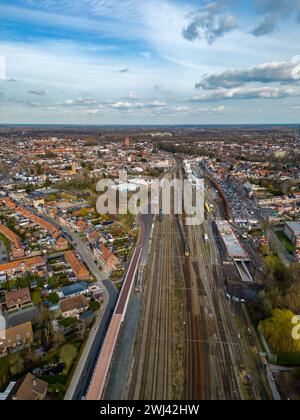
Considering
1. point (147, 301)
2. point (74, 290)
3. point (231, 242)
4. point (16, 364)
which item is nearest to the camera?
point (16, 364)

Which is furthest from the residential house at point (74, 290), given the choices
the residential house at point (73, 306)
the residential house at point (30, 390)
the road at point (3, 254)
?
the road at point (3, 254)

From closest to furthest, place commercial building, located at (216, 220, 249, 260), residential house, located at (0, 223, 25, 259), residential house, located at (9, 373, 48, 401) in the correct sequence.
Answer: residential house, located at (9, 373, 48, 401)
commercial building, located at (216, 220, 249, 260)
residential house, located at (0, 223, 25, 259)

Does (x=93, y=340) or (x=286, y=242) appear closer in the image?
(x=93, y=340)

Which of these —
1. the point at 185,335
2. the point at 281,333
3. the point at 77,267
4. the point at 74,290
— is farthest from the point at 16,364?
the point at 281,333

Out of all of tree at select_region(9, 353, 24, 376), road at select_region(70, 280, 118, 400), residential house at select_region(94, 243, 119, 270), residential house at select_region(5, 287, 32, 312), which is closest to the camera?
road at select_region(70, 280, 118, 400)

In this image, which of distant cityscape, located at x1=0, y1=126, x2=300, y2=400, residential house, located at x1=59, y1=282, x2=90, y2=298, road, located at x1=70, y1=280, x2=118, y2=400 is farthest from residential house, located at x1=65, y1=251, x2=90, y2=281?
road, located at x1=70, y1=280, x2=118, y2=400

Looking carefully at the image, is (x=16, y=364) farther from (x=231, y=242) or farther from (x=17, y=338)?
(x=231, y=242)

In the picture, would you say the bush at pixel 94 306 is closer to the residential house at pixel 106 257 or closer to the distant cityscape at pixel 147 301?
the distant cityscape at pixel 147 301

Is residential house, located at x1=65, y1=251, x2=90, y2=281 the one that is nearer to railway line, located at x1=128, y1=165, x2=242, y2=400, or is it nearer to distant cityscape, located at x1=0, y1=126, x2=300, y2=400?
distant cityscape, located at x1=0, y1=126, x2=300, y2=400
